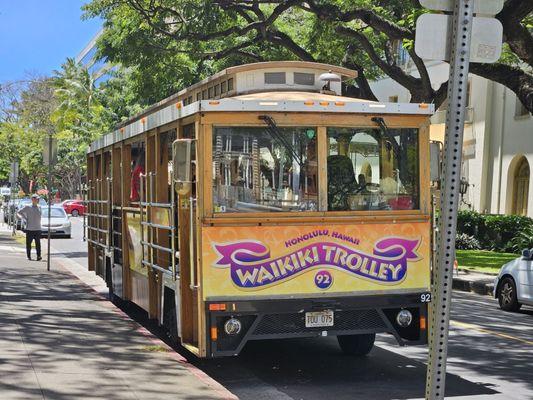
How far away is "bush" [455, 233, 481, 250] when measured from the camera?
2762 centimetres

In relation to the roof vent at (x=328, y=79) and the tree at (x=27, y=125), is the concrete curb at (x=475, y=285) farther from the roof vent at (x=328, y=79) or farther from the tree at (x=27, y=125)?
the tree at (x=27, y=125)

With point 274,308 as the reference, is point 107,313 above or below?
below

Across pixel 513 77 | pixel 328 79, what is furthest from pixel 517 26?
pixel 328 79

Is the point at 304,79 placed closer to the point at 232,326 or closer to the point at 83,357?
the point at 232,326

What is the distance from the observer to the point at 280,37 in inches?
851

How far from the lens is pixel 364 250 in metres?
7.66

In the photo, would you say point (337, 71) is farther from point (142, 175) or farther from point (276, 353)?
point (276, 353)

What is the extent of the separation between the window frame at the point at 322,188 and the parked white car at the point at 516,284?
19.6ft

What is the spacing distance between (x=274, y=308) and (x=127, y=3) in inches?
540

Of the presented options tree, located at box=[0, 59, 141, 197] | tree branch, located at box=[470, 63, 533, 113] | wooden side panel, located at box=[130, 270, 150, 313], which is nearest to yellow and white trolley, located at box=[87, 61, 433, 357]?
wooden side panel, located at box=[130, 270, 150, 313]

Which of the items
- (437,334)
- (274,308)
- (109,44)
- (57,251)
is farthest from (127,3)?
(437,334)

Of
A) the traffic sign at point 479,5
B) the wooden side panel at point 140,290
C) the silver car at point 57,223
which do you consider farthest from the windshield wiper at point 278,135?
the silver car at point 57,223

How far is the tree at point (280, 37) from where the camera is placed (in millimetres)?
16594

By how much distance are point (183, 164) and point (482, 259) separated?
57.2 feet
